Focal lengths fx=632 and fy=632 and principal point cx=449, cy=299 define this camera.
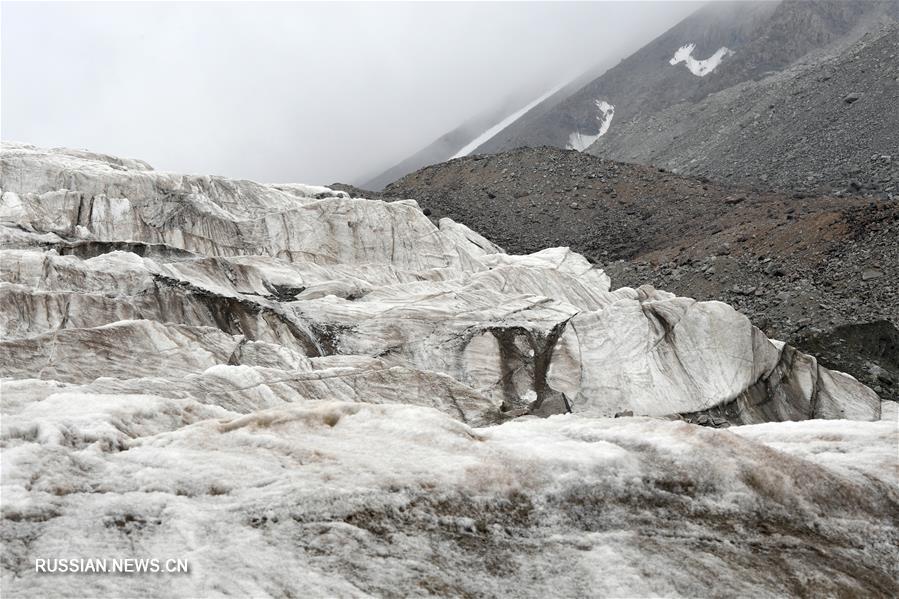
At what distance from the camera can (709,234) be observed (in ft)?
156

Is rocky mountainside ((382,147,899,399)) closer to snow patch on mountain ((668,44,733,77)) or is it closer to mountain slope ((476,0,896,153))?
mountain slope ((476,0,896,153))

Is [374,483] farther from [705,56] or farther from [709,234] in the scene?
[705,56]

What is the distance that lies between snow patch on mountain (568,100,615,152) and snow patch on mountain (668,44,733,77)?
19.7 metres

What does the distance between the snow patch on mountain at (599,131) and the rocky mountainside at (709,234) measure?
265 feet

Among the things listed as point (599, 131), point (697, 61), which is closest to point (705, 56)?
point (697, 61)

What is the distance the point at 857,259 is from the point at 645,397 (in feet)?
67.7

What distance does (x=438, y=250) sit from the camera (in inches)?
1426

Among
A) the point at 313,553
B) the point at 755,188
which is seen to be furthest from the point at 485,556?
the point at 755,188

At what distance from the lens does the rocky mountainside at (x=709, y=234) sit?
98.5 feet

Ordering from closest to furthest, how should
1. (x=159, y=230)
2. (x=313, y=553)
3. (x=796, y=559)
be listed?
(x=313, y=553) → (x=796, y=559) → (x=159, y=230)

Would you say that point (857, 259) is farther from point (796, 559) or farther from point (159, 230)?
point (159, 230)

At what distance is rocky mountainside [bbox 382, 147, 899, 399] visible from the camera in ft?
98.5

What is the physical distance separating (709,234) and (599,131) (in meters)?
108

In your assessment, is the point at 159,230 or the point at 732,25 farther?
the point at 732,25
